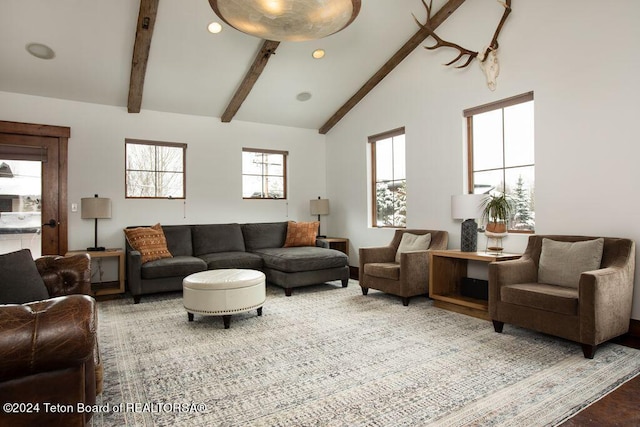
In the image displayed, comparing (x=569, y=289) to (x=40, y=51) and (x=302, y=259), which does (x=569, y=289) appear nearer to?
(x=302, y=259)

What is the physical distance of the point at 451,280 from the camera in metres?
4.26

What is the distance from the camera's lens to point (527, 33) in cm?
375

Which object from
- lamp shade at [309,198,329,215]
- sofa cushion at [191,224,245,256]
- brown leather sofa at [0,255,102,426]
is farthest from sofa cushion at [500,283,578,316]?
sofa cushion at [191,224,245,256]

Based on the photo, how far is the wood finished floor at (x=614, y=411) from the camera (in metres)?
1.85

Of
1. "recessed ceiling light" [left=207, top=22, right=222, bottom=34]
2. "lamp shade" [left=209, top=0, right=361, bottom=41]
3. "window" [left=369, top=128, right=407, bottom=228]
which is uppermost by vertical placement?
"recessed ceiling light" [left=207, top=22, right=222, bottom=34]

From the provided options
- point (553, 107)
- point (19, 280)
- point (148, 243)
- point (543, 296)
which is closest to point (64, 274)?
point (19, 280)

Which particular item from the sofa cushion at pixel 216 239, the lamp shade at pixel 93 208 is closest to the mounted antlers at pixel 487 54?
the sofa cushion at pixel 216 239

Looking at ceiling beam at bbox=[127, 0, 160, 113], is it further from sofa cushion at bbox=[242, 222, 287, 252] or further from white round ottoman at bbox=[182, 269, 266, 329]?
white round ottoman at bbox=[182, 269, 266, 329]

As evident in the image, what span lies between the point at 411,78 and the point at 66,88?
14.5 ft

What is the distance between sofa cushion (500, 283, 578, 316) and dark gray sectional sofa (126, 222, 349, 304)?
236cm

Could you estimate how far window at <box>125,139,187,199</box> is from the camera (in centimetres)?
540

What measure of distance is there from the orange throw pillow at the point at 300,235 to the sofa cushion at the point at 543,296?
3181 mm

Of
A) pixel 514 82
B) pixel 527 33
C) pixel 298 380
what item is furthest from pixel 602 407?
pixel 527 33

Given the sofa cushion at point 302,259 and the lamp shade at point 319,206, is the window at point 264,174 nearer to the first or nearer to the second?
the lamp shade at point 319,206
